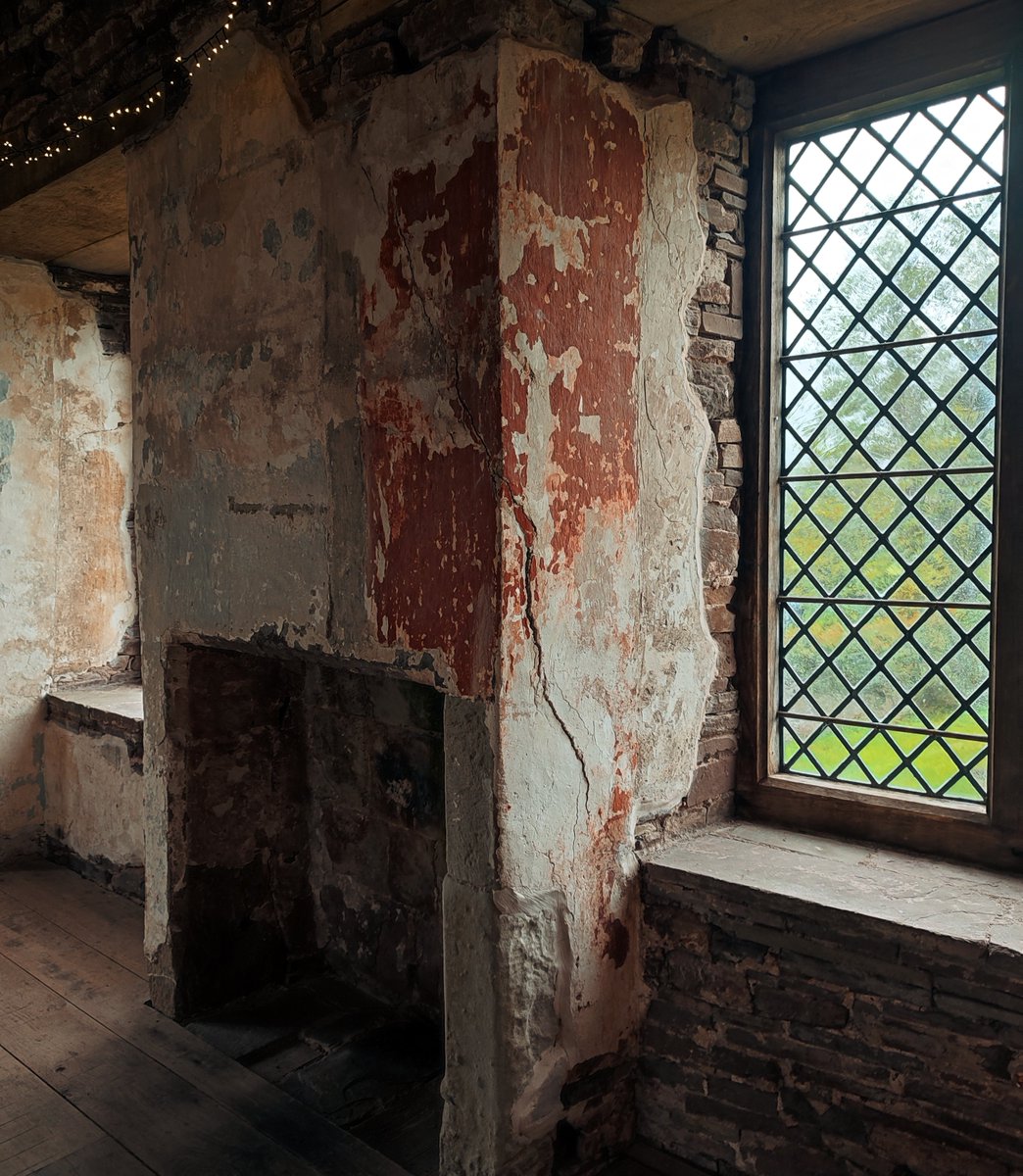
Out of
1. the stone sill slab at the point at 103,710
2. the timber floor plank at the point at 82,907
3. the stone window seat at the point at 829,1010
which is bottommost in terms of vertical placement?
the timber floor plank at the point at 82,907

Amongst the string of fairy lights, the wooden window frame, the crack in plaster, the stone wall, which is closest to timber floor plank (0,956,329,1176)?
the stone wall

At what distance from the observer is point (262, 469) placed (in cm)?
294

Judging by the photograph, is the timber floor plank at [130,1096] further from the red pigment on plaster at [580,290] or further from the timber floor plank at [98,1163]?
the red pigment on plaster at [580,290]

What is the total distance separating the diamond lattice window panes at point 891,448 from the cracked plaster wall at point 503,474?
0.32 meters

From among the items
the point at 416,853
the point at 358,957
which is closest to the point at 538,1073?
the point at 416,853

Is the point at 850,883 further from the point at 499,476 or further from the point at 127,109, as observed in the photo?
the point at 127,109

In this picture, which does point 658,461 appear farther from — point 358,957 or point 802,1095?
point 358,957

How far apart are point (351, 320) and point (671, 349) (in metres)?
0.85

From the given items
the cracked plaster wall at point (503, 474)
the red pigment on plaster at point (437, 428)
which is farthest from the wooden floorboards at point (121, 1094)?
the red pigment on plaster at point (437, 428)

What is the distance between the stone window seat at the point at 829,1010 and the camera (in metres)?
2.16

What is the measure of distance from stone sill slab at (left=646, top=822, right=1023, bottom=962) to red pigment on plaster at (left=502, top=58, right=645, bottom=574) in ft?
2.93

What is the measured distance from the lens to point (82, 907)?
430 cm

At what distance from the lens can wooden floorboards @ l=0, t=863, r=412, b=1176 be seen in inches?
105

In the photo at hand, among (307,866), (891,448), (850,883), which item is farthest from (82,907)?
(891,448)
